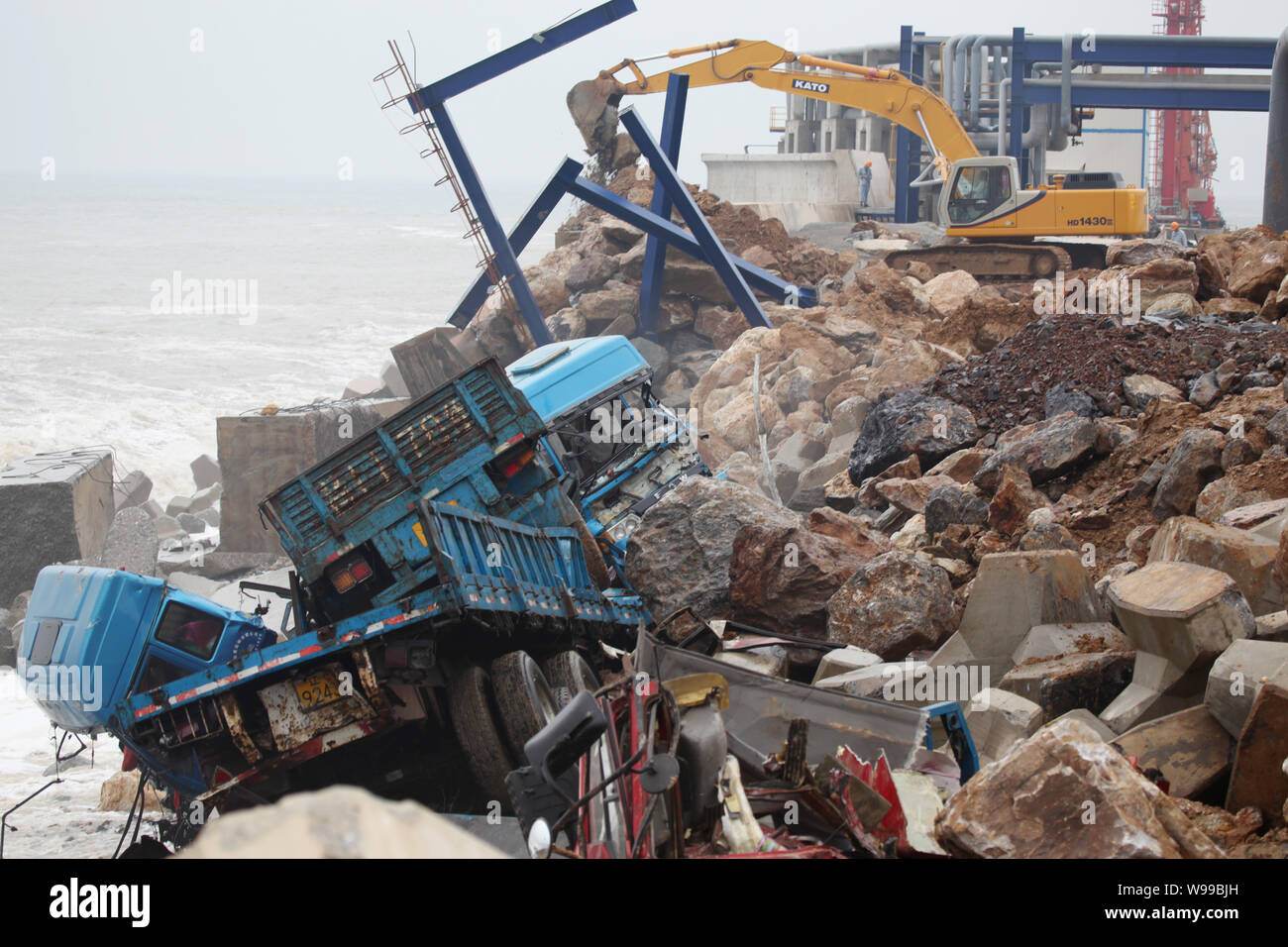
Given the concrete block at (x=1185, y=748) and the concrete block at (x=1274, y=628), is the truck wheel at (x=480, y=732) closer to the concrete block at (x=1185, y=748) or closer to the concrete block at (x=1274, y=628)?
the concrete block at (x=1185, y=748)

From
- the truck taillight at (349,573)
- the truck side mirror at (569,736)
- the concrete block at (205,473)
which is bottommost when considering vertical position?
the concrete block at (205,473)

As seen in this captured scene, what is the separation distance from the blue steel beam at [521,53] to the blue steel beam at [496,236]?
525 mm

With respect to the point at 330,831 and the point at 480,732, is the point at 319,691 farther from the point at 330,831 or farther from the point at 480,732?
the point at 330,831

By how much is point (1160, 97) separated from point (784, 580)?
85.7 feet

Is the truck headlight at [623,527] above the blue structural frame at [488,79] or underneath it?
underneath

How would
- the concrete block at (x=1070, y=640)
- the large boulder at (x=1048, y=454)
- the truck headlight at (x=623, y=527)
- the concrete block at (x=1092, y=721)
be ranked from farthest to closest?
1. the truck headlight at (x=623, y=527)
2. the large boulder at (x=1048, y=454)
3. the concrete block at (x=1070, y=640)
4. the concrete block at (x=1092, y=721)

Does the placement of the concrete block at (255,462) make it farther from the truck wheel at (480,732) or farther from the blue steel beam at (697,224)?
the truck wheel at (480,732)

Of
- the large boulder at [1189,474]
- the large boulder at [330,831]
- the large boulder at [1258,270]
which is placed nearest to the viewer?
the large boulder at [330,831]

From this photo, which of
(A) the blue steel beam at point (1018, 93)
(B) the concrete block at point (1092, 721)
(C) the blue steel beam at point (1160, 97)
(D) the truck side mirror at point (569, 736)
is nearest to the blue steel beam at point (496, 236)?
(B) the concrete block at point (1092, 721)

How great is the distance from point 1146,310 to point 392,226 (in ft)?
298

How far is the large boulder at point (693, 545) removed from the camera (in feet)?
25.4

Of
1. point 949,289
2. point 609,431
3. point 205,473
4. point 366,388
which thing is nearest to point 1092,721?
point 609,431

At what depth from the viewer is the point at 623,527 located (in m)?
9.02

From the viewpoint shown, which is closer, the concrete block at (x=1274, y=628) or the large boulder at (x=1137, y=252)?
the concrete block at (x=1274, y=628)
